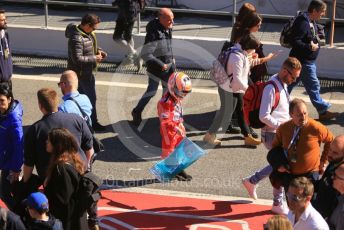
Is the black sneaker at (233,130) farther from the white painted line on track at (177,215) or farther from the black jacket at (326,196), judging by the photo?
the black jacket at (326,196)

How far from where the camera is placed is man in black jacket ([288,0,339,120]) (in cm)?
1087

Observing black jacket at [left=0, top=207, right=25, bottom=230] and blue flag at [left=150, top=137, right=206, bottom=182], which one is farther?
blue flag at [left=150, top=137, right=206, bottom=182]

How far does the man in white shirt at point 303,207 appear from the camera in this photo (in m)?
6.36

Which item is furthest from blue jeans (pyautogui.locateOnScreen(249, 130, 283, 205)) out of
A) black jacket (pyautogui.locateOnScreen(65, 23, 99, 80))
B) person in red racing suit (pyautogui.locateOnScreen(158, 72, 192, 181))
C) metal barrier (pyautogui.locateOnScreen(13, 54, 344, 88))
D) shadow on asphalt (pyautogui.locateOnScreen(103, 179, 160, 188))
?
metal barrier (pyautogui.locateOnScreen(13, 54, 344, 88))

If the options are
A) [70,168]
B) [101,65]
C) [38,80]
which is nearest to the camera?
[70,168]

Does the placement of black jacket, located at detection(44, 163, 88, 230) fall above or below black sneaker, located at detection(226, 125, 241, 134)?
above

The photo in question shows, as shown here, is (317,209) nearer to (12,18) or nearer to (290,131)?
(290,131)

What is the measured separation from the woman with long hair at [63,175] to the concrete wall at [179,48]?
712 centimetres

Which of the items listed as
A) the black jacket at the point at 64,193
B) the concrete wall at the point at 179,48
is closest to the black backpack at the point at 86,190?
the black jacket at the point at 64,193

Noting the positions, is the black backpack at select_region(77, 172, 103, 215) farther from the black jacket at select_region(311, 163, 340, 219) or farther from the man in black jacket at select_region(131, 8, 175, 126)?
the man in black jacket at select_region(131, 8, 175, 126)

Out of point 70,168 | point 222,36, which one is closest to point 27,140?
point 70,168

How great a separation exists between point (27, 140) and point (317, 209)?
2761 mm

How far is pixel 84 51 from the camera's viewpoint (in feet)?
34.4

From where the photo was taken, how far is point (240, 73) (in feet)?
33.5
